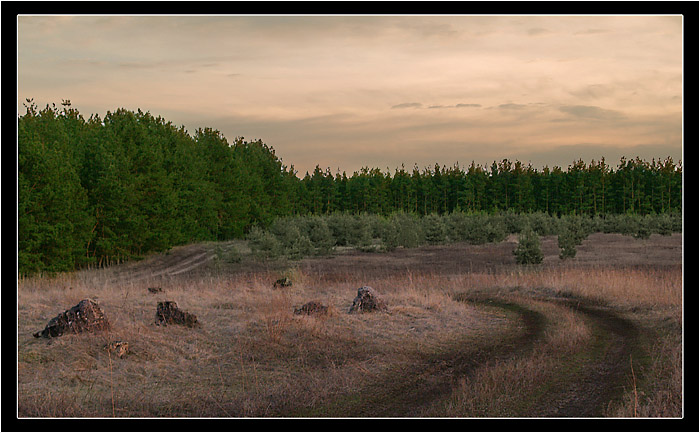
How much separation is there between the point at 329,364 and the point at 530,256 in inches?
876

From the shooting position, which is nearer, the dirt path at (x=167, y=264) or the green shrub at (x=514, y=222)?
the dirt path at (x=167, y=264)

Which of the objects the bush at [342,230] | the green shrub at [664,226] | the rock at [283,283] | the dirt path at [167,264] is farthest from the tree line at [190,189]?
the rock at [283,283]

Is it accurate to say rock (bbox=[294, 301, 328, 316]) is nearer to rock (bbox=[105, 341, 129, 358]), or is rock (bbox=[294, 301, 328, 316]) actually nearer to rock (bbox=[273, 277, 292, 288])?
rock (bbox=[105, 341, 129, 358])

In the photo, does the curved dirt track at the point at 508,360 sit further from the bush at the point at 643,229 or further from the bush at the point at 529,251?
the bush at the point at 643,229

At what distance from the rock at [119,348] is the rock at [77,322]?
1.07m

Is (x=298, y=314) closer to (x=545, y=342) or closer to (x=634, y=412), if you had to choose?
(x=545, y=342)

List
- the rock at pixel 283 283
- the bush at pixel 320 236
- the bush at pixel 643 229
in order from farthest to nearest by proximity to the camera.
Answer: the bush at pixel 643 229 → the bush at pixel 320 236 → the rock at pixel 283 283

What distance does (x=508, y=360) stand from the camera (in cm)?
953

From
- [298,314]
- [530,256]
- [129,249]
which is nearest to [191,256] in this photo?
[129,249]

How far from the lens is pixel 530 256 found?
2944 cm

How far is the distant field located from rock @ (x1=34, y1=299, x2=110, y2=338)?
0.28 m

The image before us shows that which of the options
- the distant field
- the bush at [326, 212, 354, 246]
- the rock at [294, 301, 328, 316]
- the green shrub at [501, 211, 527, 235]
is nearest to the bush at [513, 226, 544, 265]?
the distant field

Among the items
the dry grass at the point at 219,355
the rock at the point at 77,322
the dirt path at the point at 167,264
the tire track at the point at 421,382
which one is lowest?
the dirt path at the point at 167,264

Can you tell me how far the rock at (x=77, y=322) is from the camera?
10.5 meters
